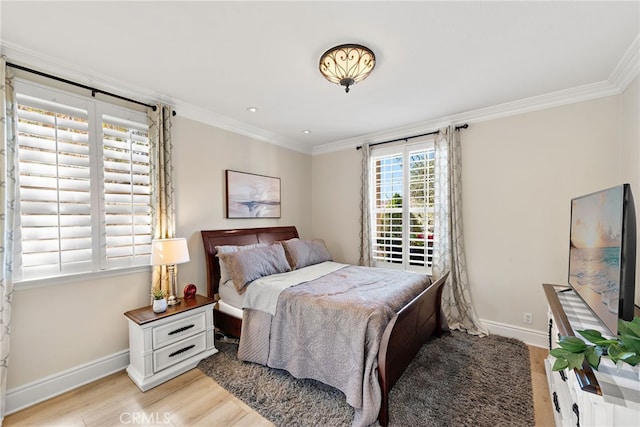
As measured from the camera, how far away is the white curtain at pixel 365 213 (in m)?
3.85

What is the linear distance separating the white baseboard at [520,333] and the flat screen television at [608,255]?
1189mm

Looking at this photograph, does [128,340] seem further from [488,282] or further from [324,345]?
[488,282]

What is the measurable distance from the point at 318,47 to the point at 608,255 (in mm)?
2117

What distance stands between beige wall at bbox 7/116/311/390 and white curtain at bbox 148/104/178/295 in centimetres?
15

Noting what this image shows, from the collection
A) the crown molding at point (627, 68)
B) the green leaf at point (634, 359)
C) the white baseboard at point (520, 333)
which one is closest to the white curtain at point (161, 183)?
the green leaf at point (634, 359)

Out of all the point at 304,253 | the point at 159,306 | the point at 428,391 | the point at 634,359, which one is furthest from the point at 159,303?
the point at 634,359

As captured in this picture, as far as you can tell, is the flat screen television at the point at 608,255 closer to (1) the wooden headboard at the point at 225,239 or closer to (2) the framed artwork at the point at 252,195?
(1) the wooden headboard at the point at 225,239

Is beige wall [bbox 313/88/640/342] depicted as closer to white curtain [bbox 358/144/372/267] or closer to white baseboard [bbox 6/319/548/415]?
white baseboard [bbox 6/319/548/415]

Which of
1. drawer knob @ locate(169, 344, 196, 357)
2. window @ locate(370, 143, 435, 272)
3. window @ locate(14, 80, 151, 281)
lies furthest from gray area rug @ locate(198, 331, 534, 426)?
window @ locate(14, 80, 151, 281)

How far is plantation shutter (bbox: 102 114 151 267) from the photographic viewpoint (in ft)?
7.63

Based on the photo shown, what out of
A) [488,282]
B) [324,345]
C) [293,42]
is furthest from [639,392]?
[293,42]

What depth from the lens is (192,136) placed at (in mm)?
2957

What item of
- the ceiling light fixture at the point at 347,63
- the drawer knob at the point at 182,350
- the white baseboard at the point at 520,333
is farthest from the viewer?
the white baseboard at the point at 520,333

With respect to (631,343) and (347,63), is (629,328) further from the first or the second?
(347,63)
